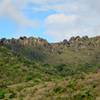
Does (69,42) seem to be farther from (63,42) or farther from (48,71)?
(48,71)

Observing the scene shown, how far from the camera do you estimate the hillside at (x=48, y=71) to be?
1083 inches

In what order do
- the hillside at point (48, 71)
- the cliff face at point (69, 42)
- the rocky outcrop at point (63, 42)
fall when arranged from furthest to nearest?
the cliff face at point (69, 42) < the rocky outcrop at point (63, 42) < the hillside at point (48, 71)

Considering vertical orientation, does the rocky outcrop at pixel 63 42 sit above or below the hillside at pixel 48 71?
above

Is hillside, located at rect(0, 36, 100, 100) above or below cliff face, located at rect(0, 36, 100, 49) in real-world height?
below

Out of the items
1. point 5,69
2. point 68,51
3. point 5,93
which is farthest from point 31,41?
point 5,93

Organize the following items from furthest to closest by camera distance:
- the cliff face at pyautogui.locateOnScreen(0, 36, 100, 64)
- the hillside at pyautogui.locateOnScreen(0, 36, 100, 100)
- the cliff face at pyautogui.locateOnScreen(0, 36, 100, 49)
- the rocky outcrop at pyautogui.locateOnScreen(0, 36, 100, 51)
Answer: the cliff face at pyautogui.locateOnScreen(0, 36, 100, 49), the rocky outcrop at pyautogui.locateOnScreen(0, 36, 100, 51), the cliff face at pyautogui.locateOnScreen(0, 36, 100, 64), the hillside at pyautogui.locateOnScreen(0, 36, 100, 100)

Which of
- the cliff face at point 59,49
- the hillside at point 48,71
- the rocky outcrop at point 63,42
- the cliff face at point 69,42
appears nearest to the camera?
the hillside at point 48,71

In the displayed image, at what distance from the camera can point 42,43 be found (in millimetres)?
167375

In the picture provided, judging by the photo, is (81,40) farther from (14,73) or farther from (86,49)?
(14,73)

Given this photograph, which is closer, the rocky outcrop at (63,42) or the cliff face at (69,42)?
the rocky outcrop at (63,42)

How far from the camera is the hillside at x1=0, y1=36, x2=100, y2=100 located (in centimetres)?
2750

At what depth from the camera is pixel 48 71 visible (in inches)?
3487

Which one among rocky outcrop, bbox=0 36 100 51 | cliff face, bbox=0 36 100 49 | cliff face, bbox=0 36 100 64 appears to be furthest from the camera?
cliff face, bbox=0 36 100 49

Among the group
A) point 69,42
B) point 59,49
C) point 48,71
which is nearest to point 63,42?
point 69,42
